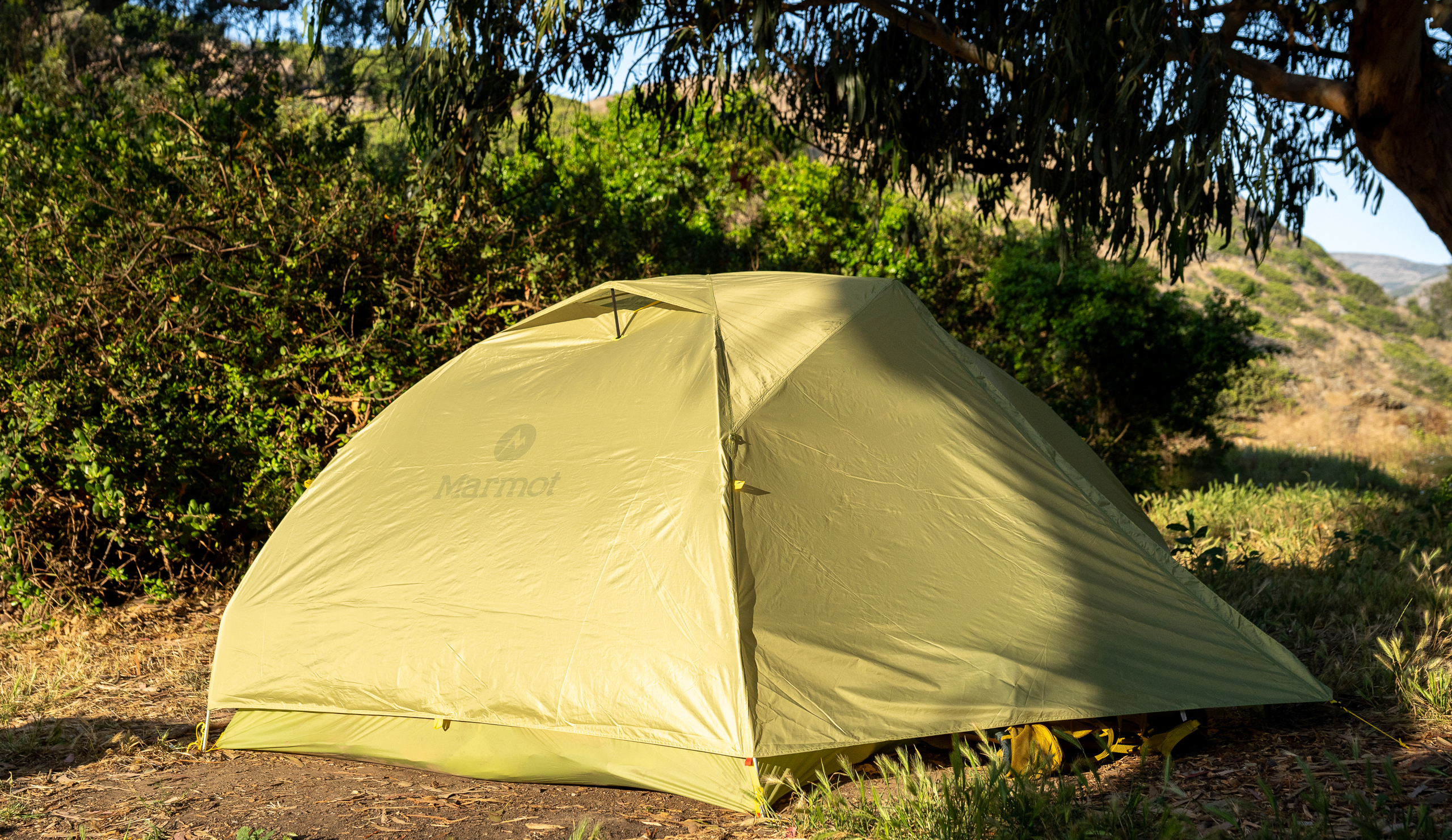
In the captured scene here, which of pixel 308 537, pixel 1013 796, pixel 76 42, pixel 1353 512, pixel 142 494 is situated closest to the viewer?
pixel 1013 796

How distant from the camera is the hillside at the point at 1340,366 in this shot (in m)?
14.8

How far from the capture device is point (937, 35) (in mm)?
5500

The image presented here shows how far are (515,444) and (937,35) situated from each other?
11.7 feet

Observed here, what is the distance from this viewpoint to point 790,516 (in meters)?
3.31

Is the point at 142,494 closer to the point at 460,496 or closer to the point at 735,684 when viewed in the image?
the point at 460,496

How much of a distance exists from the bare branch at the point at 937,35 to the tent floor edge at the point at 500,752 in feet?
13.7

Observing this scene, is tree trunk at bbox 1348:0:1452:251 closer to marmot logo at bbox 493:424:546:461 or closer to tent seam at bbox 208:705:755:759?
tent seam at bbox 208:705:755:759

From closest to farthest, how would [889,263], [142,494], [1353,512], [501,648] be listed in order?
[501,648], [142,494], [1353,512], [889,263]

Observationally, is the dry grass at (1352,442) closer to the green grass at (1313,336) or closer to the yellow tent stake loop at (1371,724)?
the green grass at (1313,336)

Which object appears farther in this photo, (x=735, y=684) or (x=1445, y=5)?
(x=1445, y=5)

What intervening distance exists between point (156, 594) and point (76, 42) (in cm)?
1009

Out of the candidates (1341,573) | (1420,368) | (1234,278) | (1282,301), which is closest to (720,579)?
(1341,573)

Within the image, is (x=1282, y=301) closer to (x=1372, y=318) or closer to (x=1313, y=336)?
(x=1372, y=318)

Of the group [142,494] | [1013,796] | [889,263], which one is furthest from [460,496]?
[889,263]
